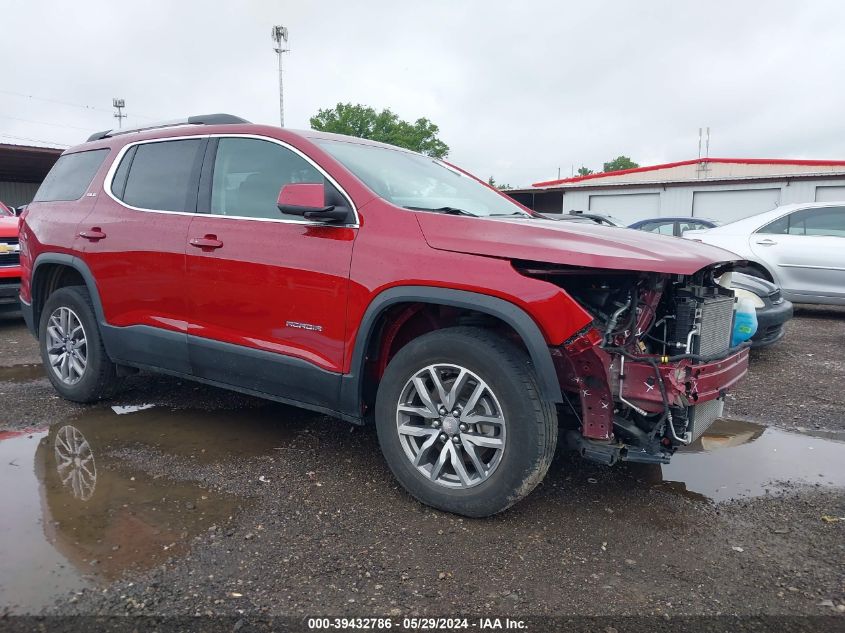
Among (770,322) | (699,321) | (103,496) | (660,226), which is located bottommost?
(103,496)

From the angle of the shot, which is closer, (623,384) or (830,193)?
(623,384)

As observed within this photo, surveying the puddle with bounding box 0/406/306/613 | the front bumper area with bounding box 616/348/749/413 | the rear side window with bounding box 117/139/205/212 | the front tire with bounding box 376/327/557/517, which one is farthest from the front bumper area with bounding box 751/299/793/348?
the rear side window with bounding box 117/139/205/212

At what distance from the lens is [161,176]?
13.5 ft

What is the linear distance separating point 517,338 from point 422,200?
97 centimetres

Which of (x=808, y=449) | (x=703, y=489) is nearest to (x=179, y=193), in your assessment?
(x=703, y=489)

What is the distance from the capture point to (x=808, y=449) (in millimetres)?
3975

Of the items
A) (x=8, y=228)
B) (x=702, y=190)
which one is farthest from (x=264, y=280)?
(x=702, y=190)

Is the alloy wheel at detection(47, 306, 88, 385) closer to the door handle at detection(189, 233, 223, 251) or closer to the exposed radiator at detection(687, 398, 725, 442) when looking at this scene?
the door handle at detection(189, 233, 223, 251)

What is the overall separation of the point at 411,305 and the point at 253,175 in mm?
1303

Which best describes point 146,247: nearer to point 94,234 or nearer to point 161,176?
point 161,176

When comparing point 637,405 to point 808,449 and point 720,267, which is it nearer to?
point 720,267

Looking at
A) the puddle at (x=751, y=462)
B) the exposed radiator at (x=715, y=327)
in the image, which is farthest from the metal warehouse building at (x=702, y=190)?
the exposed radiator at (x=715, y=327)

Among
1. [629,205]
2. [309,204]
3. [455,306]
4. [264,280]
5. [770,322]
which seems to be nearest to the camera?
[455,306]

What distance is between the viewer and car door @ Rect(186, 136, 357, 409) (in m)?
3.27
